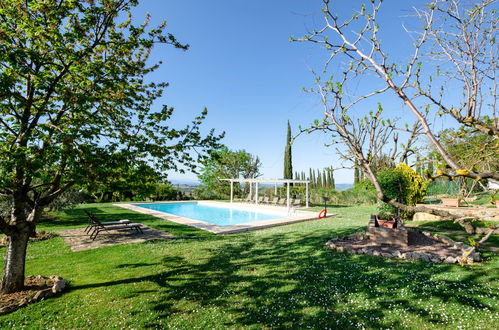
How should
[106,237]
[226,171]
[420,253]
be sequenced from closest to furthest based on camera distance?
[420,253] → [106,237] → [226,171]

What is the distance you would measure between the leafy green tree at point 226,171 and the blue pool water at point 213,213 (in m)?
4.04

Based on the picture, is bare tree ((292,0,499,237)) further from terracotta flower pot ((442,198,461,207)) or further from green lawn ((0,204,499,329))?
terracotta flower pot ((442,198,461,207))

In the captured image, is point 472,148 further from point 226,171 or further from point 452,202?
point 226,171

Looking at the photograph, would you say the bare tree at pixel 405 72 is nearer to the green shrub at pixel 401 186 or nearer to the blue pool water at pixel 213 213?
the green shrub at pixel 401 186

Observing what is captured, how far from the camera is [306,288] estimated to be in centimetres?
462

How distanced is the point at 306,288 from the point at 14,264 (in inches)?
221

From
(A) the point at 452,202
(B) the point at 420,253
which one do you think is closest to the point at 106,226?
(B) the point at 420,253

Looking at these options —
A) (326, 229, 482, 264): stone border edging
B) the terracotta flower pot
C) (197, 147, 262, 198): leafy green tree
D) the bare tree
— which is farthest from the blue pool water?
the bare tree

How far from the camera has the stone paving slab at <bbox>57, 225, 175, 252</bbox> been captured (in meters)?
7.97

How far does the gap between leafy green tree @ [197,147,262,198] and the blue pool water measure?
404 centimetres

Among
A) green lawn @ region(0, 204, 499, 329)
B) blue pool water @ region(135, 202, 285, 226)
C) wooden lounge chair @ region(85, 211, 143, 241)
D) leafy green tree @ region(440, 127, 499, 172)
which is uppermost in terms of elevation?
leafy green tree @ region(440, 127, 499, 172)

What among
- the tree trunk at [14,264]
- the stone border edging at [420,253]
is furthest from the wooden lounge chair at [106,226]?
the stone border edging at [420,253]

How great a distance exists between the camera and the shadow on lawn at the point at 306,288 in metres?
3.70

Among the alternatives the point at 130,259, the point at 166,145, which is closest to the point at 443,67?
the point at 166,145
